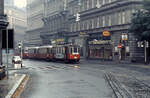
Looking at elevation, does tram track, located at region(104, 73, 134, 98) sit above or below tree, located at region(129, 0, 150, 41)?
below

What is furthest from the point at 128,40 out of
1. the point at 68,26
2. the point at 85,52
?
the point at 68,26

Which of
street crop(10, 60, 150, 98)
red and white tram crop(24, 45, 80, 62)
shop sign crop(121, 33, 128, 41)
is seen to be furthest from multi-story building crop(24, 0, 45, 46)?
street crop(10, 60, 150, 98)

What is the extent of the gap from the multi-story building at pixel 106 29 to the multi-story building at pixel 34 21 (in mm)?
24886

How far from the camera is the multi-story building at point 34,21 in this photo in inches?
3306

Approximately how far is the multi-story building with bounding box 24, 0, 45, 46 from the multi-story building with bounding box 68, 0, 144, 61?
2489 cm

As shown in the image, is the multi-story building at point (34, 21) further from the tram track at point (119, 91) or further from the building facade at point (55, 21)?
the tram track at point (119, 91)

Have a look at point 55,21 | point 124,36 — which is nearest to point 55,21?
point 55,21

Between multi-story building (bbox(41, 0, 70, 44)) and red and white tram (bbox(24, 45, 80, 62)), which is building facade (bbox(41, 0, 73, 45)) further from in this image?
red and white tram (bbox(24, 45, 80, 62))

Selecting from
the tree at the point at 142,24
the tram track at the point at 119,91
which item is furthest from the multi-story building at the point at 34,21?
the tram track at the point at 119,91

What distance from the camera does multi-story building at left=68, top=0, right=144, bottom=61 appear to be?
139 feet

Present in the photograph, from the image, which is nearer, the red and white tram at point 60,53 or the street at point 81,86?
the street at point 81,86

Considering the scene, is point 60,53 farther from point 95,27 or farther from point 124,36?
point 95,27

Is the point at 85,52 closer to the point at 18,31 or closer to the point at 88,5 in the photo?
the point at 88,5

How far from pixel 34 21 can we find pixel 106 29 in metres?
48.2
